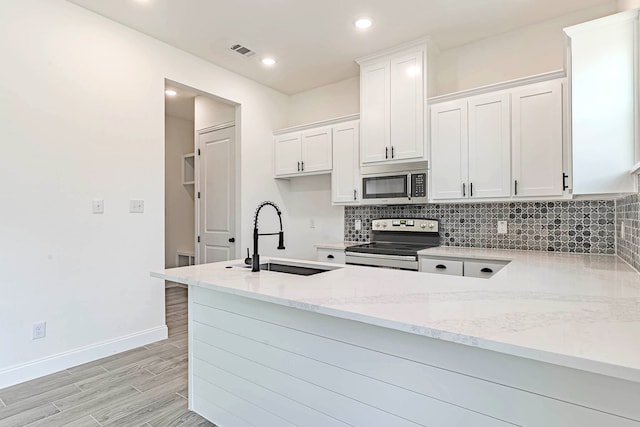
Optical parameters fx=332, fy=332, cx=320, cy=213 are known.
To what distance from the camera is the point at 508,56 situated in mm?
3145

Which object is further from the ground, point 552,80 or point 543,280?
point 552,80

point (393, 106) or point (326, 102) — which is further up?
point (326, 102)

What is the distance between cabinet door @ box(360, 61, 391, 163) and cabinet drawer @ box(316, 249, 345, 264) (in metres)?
1.02

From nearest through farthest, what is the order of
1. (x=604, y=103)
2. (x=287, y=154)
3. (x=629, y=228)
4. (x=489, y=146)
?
1. (x=604, y=103)
2. (x=629, y=228)
3. (x=489, y=146)
4. (x=287, y=154)

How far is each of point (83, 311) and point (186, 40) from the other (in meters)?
2.63

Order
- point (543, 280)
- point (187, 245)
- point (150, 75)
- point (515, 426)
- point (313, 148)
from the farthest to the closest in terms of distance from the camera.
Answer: point (187, 245), point (313, 148), point (150, 75), point (543, 280), point (515, 426)

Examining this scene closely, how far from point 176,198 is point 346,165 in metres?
3.70

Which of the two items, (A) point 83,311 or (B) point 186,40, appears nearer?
(A) point 83,311

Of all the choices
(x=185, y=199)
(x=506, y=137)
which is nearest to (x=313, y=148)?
(x=506, y=137)

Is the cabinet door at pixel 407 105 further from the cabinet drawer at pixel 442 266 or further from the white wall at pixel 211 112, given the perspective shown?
the white wall at pixel 211 112

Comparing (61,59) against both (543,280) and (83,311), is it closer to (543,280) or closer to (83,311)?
(83,311)

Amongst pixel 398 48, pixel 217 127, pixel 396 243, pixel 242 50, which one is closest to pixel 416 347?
pixel 396 243

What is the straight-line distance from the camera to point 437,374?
1.15m

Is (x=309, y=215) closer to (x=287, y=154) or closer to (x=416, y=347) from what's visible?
(x=287, y=154)
